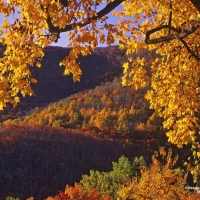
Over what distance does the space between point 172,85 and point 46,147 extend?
116897 millimetres

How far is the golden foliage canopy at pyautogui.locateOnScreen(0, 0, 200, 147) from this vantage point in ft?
20.9

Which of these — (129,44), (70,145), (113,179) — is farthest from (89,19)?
(70,145)

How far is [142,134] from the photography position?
148m

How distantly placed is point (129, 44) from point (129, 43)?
1.1 inches

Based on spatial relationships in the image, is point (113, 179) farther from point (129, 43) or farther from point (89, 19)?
point (89, 19)

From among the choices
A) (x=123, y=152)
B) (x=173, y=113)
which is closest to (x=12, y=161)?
(x=123, y=152)

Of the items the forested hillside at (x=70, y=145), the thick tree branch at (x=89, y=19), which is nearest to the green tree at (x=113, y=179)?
the thick tree branch at (x=89, y=19)

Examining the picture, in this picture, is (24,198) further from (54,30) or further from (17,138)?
(54,30)

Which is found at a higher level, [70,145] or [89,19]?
[89,19]

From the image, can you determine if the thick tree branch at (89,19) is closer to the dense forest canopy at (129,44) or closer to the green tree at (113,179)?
the dense forest canopy at (129,44)

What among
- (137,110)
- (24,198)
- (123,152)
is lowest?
(24,198)

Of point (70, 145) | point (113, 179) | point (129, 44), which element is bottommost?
point (70, 145)

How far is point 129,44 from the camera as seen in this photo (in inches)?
335

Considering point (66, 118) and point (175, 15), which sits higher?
point (175, 15)
